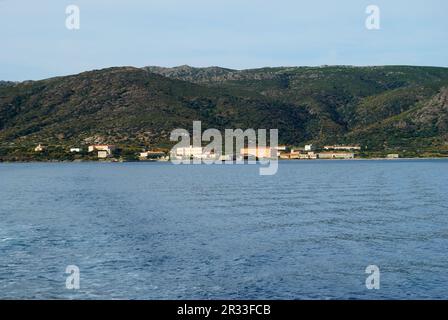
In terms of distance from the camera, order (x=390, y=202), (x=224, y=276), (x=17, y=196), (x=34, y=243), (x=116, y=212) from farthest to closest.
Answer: (x=17, y=196)
(x=390, y=202)
(x=116, y=212)
(x=34, y=243)
(x=224, y=276)

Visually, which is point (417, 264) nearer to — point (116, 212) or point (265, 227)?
point (265, 227)

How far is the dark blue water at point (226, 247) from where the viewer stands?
36.8m

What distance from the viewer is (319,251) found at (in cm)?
4778

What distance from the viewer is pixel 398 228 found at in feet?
195

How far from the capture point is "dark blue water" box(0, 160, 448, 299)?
121ft

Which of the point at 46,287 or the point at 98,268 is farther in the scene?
the point at 98,268

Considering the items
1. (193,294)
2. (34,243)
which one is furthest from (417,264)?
(34,243)

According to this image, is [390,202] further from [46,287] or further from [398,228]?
[46,287]

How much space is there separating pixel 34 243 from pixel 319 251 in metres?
24.9

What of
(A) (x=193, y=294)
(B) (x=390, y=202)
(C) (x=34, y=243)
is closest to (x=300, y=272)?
(A) (x=193, y=294)

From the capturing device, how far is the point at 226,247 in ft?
164

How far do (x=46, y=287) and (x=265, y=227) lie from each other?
28.8 meters
